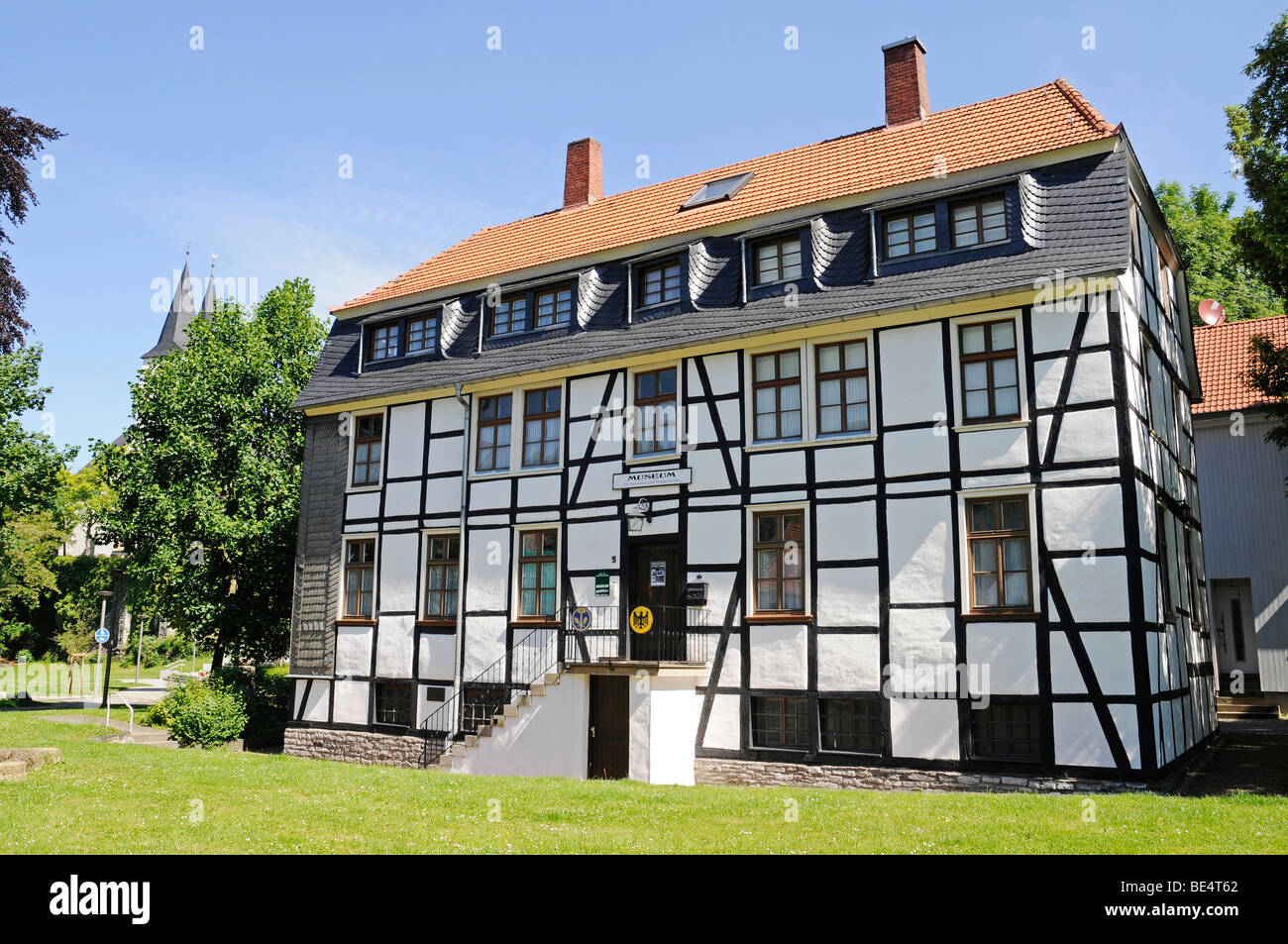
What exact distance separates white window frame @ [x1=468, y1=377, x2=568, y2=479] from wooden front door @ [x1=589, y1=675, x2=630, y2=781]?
165 inches

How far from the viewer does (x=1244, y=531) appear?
24.0 metres

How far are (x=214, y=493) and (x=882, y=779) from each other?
17.9 metres

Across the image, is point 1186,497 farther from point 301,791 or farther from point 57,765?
point 57,765

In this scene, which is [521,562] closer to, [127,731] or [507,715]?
[507,715]

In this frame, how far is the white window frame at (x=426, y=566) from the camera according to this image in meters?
19.5

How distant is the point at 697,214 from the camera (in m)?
19.4

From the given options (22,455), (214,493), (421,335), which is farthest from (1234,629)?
(22,455)

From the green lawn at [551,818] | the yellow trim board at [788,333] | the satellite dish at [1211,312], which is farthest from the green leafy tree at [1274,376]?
the satellite dish at [1211,312]

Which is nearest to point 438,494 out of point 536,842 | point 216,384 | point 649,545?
point 649,545

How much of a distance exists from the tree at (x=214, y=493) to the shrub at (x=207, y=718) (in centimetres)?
312

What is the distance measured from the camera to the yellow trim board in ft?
47.1

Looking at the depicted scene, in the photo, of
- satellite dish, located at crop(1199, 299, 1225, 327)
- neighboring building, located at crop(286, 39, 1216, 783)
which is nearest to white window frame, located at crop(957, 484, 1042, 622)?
neighboring building, located at crop(286, 39, 1216, 783)

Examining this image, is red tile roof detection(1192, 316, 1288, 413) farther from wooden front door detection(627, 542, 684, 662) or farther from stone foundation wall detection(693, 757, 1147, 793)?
wooden front door detection(627, 542, 684, 662)

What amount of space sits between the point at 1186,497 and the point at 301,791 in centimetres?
1631
